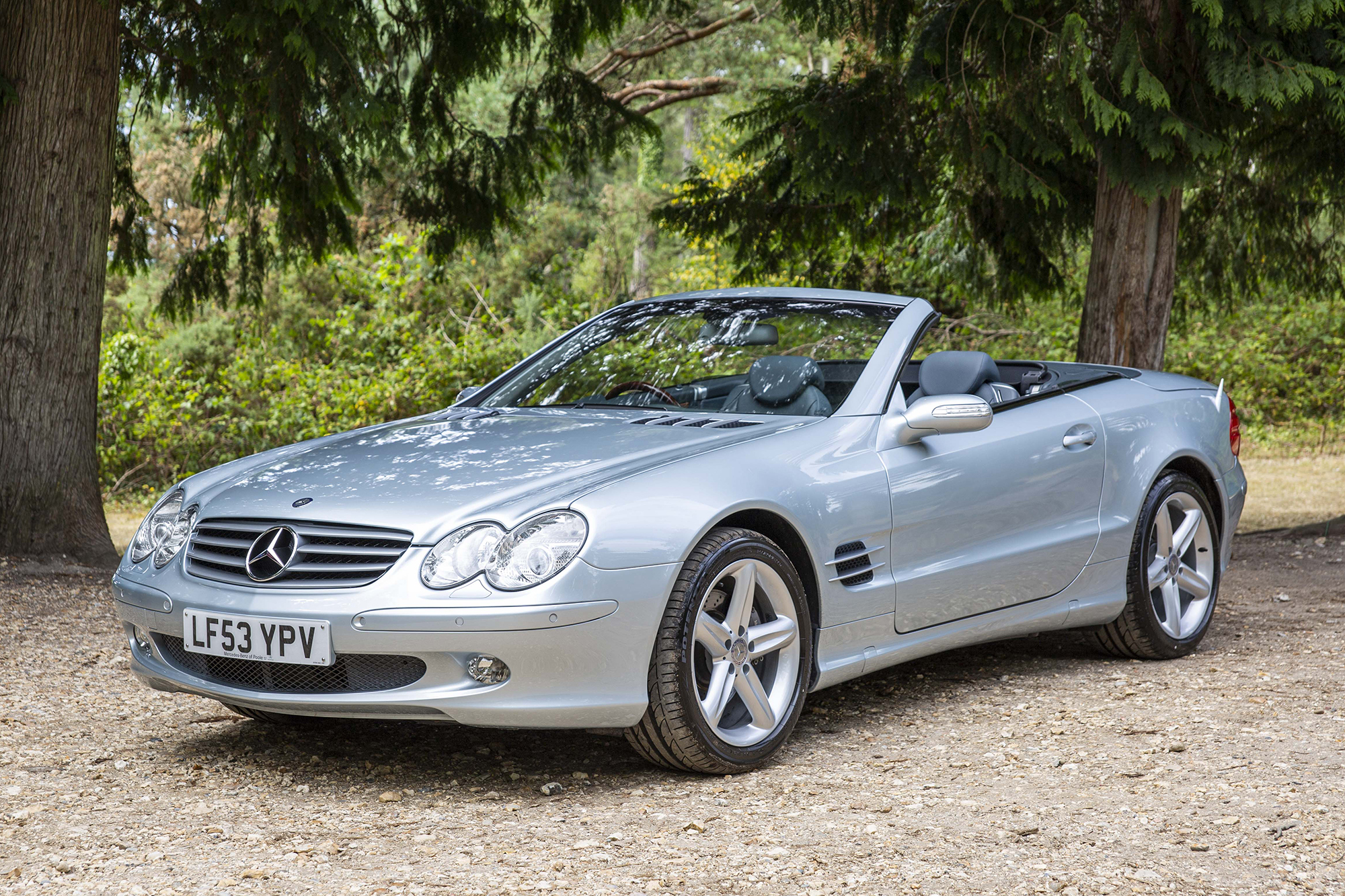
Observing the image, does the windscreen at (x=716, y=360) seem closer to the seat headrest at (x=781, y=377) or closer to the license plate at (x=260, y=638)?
the seat headrest at (x=781, y=377)

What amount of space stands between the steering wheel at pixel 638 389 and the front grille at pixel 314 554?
5.16 ft

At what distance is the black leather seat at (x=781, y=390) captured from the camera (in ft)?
15.2

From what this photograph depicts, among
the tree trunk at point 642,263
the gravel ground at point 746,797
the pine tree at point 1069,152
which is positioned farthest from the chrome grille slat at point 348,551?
the tree trunk at point 642,263

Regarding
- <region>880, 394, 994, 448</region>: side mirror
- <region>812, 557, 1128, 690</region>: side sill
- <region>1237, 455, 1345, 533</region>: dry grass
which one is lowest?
<region>1237, 455, 1345, 533</region>: dry grass

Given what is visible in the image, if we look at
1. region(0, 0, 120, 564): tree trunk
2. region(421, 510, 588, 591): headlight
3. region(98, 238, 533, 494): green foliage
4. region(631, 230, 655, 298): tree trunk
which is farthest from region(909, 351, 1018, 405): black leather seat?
region(631, 230, 655, 298): tree trunk

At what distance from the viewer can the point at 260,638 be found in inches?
143

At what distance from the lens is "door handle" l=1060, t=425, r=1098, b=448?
5.11m

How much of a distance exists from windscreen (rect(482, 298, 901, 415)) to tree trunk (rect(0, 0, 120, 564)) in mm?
3669

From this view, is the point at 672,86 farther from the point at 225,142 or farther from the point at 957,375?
the point at 957,375

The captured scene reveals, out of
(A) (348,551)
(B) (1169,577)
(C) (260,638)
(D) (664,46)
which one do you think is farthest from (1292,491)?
(C) (260,638)

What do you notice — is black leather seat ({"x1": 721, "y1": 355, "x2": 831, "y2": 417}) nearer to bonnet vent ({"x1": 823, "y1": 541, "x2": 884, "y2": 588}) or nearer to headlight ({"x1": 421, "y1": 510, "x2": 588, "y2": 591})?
bonnet vent ({"x1": 823, "y1": 541, "x2": 884, "y2": 588})

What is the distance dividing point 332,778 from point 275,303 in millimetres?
20994

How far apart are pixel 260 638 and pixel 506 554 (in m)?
0.71

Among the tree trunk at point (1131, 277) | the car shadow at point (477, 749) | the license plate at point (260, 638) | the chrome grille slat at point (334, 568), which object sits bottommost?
the car shadow at point (477, 749)
